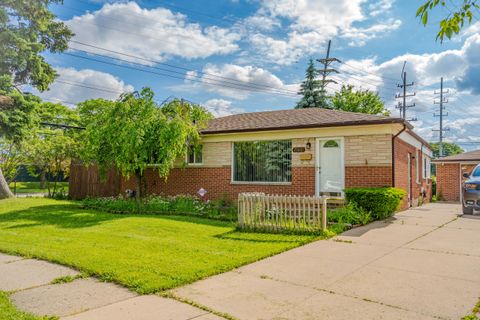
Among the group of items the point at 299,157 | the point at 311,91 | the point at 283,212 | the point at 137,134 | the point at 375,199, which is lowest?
the point at 283,212

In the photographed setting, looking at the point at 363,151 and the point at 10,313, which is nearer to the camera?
the point at 10,313

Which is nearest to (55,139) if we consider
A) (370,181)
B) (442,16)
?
(370,181)

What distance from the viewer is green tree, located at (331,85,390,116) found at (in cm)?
3794

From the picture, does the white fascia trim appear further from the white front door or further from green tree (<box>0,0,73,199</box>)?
green tree (<box>0,0,73,199</box>)

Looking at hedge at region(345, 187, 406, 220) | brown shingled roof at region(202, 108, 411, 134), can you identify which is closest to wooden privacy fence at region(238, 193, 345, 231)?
hedge at region(345, 187, 406, 220)

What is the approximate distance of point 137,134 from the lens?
12094mm

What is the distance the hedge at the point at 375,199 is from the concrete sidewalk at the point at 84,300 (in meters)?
7.72

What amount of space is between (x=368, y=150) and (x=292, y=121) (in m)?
3.31

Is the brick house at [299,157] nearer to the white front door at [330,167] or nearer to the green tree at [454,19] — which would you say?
the white front door at [330,167]

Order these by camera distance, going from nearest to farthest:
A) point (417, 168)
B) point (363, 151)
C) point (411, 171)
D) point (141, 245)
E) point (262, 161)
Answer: point (141, 245) → point (363, 151) → point (262, 161) → point (411, 171) → point (417, 168)

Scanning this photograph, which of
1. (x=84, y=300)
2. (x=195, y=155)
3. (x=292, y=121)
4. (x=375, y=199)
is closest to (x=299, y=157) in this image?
(x=292, y=121)

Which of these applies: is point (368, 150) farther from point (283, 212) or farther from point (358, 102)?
point (358, 102)

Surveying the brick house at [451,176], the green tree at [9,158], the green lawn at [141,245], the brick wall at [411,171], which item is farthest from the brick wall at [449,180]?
the green tree at [9,158]

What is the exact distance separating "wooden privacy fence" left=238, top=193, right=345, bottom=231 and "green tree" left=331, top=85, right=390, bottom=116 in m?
30.6
